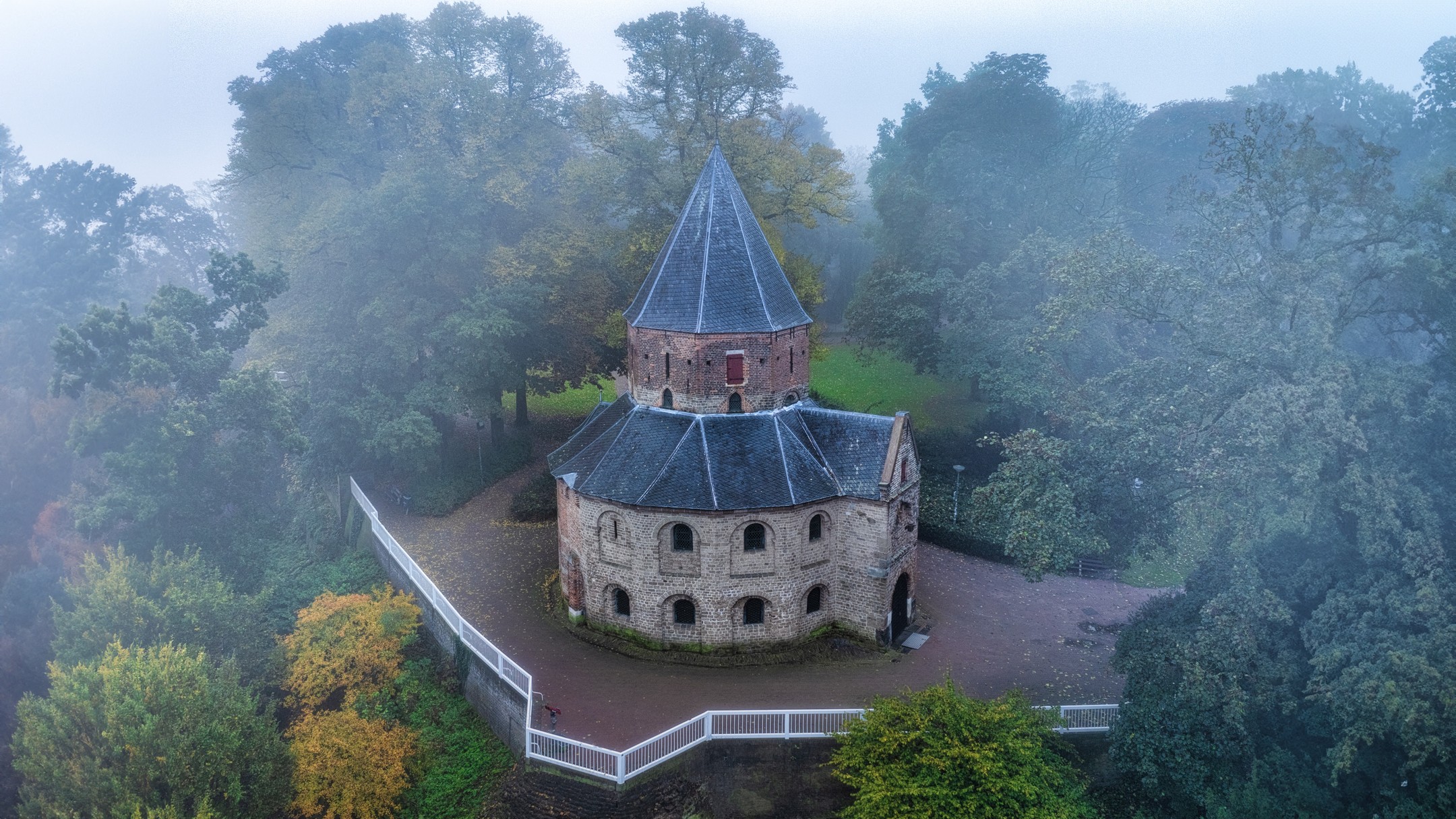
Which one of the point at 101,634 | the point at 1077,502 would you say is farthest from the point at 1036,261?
the point at 101,634

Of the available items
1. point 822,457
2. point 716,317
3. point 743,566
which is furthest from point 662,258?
point 743,566

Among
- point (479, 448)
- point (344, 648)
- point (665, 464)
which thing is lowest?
point (344, 648)

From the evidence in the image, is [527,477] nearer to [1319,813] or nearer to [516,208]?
[516,208]

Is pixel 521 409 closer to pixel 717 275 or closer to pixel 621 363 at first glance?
pixel 621 363

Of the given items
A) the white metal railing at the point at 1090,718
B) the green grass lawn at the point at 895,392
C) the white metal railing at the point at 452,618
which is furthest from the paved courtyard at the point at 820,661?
the green grass lawn at the point at 895,392

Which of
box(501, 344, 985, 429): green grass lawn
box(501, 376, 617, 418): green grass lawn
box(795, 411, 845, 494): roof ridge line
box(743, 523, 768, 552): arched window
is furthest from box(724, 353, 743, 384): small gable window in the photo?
box(501, 376, 617, 418): green grass lawn
